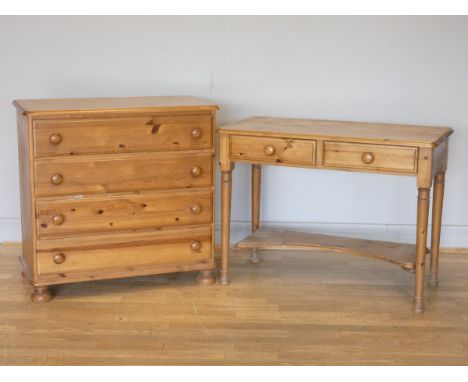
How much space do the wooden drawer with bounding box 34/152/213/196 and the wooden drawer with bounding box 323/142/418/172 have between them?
0.62 meters

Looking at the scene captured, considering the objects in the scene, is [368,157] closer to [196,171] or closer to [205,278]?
[196,171]

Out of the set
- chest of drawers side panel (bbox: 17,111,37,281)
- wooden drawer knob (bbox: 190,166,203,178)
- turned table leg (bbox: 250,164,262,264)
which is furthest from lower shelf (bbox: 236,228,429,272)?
chest of drawers side panel (bbox: 17,111,37,281)

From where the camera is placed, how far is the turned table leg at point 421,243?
3764mm

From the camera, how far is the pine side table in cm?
371

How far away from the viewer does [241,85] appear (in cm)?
471

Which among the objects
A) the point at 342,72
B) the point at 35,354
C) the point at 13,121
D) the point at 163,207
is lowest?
the point at 35,354

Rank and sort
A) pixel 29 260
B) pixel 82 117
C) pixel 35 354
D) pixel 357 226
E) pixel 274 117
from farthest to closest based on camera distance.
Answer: pixel 357 226
pixel 274 117
pixel 29 260
pixel 82 117
pixel 35 354

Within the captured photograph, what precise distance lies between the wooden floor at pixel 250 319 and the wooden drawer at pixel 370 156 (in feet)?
2.24

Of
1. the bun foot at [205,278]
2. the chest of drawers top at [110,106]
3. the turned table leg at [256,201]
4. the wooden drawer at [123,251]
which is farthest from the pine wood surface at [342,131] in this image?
the bun foot at [205,278]

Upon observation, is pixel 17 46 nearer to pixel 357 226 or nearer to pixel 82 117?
pixel 82 117

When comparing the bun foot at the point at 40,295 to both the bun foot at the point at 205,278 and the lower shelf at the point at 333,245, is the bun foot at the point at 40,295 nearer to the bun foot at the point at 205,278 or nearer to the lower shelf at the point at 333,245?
the bun foot at the point at 205,278
